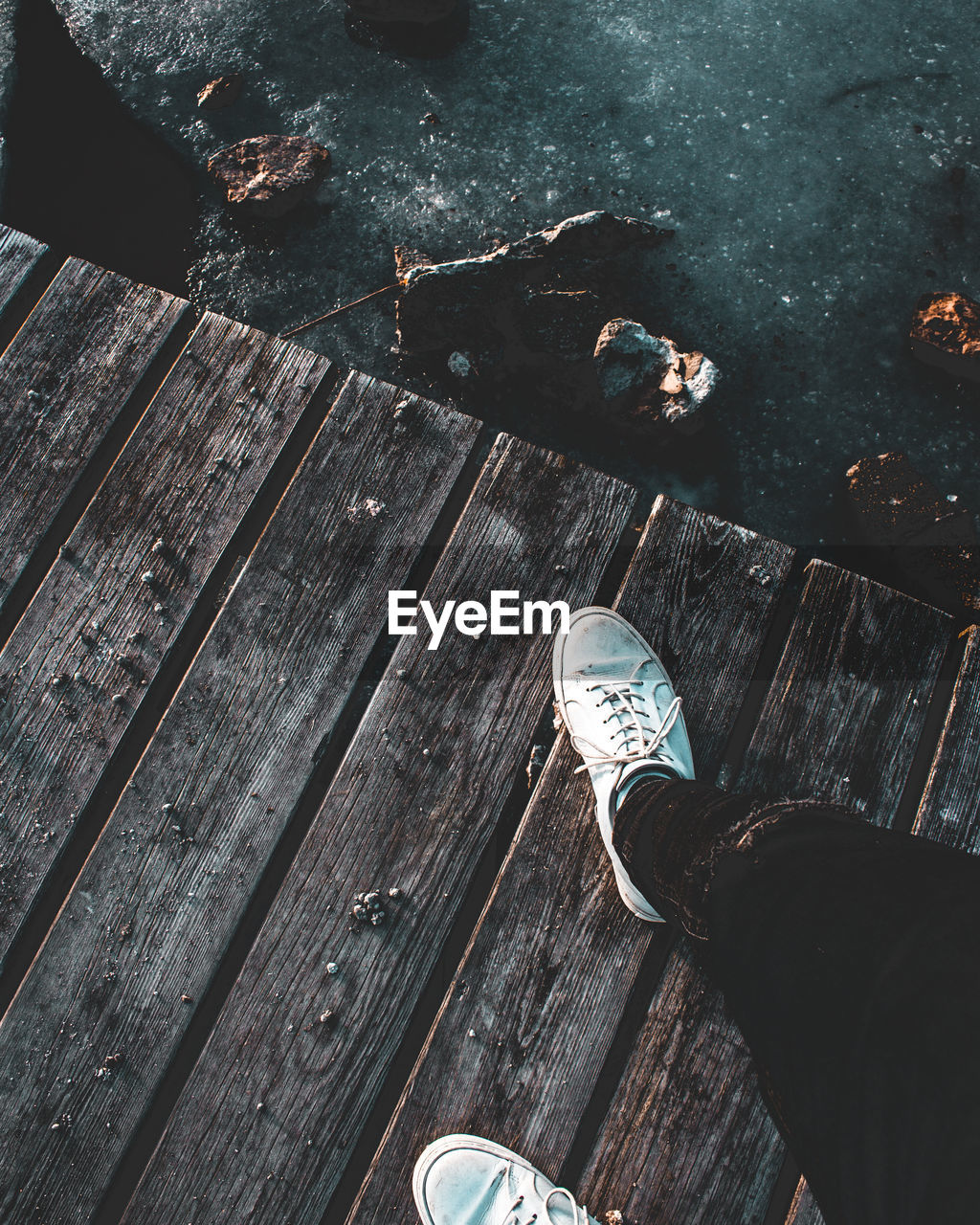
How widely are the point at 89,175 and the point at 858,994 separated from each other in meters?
3.10

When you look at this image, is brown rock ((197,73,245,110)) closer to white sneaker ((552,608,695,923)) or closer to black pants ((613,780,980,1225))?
white sneaker ((552,608,695,923))

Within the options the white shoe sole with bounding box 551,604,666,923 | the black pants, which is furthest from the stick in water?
the black pants

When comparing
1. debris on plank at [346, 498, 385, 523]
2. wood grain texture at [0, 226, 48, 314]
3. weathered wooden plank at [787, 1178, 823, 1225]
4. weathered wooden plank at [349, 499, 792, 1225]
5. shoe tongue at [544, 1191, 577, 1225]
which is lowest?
weathered wooden plank at [787, 1178, 823, 1225]

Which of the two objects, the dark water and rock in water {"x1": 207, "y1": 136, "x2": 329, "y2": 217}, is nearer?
the dark water

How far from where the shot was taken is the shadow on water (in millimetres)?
2307

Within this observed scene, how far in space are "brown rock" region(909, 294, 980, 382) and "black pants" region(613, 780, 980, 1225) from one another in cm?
153

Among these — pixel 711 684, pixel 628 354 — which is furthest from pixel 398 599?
pixel 628 354

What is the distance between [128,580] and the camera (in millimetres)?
1750

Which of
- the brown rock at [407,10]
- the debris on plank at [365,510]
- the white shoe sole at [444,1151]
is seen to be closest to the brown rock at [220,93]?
the brown rock at [407,10]

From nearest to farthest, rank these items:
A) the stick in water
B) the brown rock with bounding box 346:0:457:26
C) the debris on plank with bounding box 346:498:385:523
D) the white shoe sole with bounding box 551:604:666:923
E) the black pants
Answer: the black pants
the white shoe sole with bounding box 551:604:666:923
the debris on plank with bounding box 346:498:385:523
the stick in water
the brown rock with bounding box 346:0:457:26

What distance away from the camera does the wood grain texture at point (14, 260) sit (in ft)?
6.30

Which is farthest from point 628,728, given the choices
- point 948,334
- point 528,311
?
point 948,334

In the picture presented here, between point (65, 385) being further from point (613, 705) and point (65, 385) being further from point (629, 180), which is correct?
point (629, 180)

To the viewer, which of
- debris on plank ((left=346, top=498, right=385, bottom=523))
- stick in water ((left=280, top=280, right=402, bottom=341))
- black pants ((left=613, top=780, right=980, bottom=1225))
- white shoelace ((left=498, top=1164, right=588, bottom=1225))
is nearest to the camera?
black pants ((left=613, top=780, right=980, bottom=1225))
